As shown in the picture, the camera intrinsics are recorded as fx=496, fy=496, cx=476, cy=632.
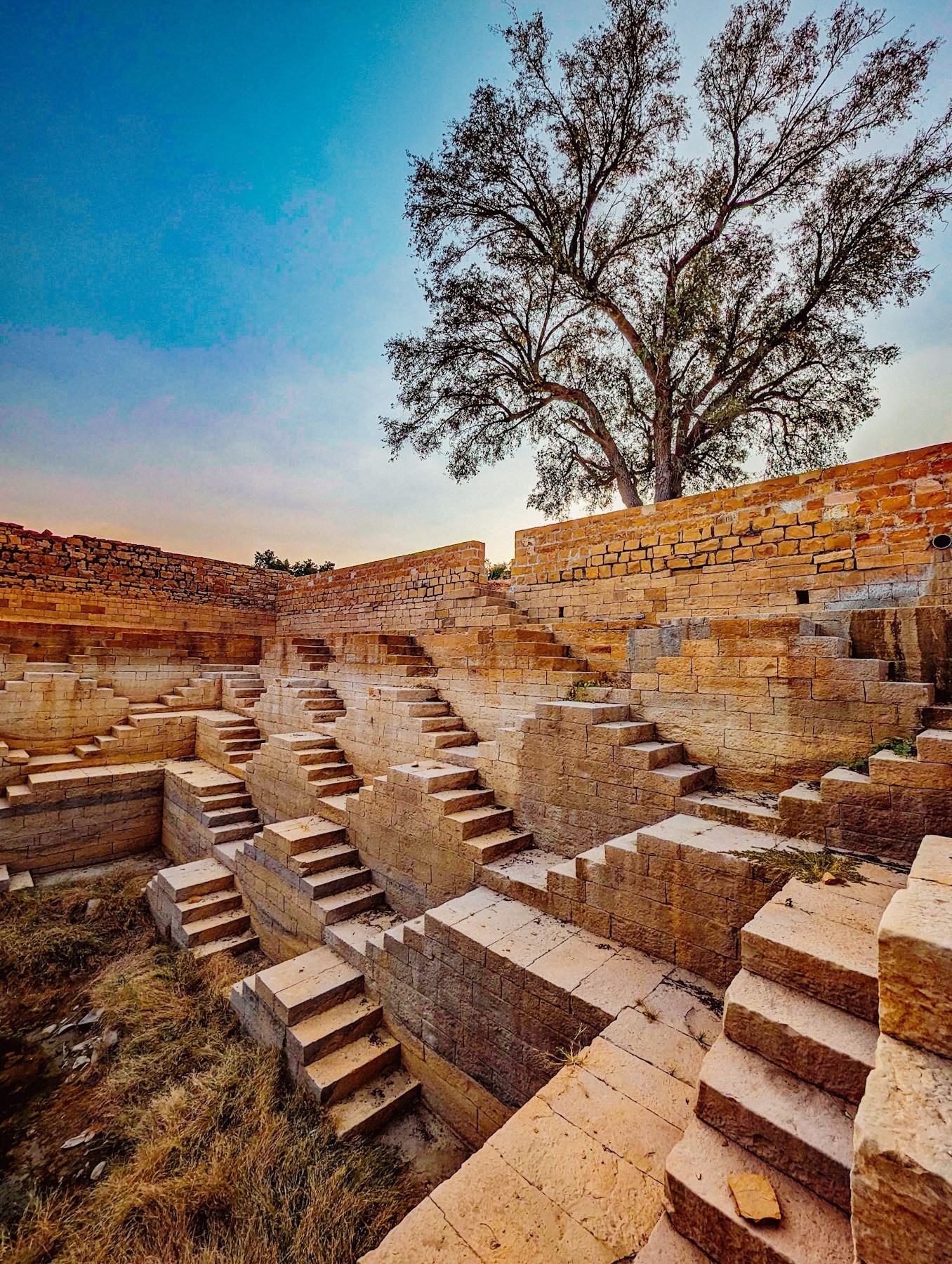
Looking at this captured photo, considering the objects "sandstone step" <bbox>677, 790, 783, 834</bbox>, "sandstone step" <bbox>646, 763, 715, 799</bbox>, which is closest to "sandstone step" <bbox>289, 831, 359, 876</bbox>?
"sandstone step" <bbox>646, 763, 715, 799</bbox>

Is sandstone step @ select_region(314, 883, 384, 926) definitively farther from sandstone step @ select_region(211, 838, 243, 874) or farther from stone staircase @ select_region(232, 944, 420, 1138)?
sandstone step @ select_region(211, 838, 243, 874)

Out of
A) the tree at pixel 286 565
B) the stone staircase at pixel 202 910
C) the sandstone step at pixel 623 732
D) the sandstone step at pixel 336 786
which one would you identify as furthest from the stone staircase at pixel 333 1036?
the tree at pixel 286 565

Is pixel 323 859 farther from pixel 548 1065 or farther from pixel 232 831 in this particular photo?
pixel 548 1065

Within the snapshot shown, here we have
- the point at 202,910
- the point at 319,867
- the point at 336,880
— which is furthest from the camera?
the point at 202,910

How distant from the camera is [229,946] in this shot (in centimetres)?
534

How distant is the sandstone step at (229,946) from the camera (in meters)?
5.21

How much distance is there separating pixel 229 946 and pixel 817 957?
5.64 m

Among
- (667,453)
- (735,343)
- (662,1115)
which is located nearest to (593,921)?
(662,1115)

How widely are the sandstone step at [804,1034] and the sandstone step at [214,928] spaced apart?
17.8ft

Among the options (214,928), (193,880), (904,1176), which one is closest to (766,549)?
(904,1176)

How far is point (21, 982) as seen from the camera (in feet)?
16.0

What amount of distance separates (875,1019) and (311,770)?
5624mm

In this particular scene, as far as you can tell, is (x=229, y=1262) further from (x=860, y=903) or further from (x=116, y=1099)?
(x=860, y=903)

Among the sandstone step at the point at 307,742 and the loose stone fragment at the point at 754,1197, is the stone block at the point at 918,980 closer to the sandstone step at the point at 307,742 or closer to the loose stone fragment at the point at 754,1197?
the loose stone fragment at the point at 754,1197
